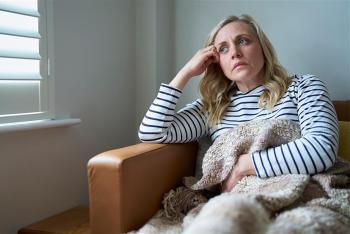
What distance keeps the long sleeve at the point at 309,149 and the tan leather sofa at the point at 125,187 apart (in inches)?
12.3

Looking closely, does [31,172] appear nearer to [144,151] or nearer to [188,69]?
[144,151]

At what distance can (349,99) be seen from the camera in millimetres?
1703

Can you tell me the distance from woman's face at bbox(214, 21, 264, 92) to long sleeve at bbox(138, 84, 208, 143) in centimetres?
20

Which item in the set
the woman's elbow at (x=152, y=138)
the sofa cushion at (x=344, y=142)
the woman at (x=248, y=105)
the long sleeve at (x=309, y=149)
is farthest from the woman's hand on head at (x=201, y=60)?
the sofa cushion at (x=344, y=142)

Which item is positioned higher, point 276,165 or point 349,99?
point 349,99

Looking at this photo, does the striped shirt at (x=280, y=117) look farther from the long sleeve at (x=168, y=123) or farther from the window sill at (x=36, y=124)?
the window sill at (x=36, y=124)

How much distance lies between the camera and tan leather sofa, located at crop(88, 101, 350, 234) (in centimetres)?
108

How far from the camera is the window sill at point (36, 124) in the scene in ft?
4.00

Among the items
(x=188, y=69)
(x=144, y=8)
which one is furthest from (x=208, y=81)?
(x=144, y=8)

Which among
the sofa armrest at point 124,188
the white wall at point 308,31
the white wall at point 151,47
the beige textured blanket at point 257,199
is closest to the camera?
the beige textured blanket at point 257,199

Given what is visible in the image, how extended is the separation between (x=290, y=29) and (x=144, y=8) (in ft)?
2.22

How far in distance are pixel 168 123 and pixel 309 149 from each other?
471 millimetres

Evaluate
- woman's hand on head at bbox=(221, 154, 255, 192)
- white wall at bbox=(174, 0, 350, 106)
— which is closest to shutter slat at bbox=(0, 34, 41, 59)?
woman's hand on head at bbox=(221, 154, 255, 192)

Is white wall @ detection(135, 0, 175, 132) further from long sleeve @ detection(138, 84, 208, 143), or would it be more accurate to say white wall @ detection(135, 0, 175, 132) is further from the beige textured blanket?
the beige textured blanket
